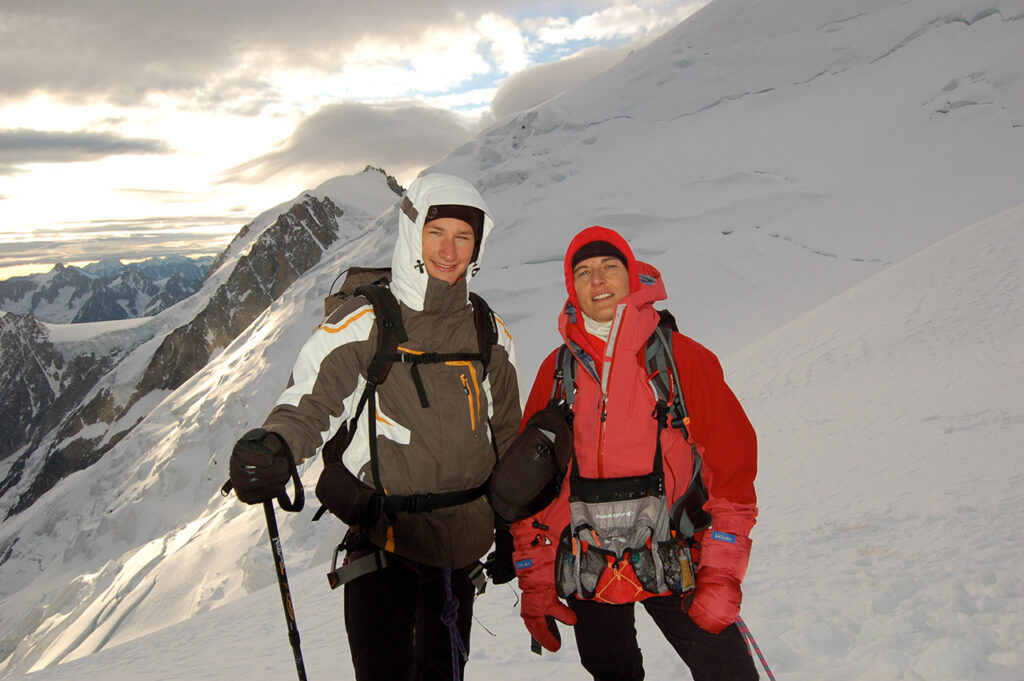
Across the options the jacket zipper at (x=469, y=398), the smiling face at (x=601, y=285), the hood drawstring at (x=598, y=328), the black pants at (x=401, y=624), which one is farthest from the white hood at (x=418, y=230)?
the black pants at (x=401, y=624)

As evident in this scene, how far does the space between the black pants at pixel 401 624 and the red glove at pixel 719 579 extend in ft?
3.81

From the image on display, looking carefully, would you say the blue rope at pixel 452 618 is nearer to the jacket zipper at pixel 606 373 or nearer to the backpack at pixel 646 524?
the backpack at pixel 646 524

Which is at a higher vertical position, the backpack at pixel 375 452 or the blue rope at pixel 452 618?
the backpack at pixel 375 452

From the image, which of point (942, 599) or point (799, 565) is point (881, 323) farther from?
point (942, 599)

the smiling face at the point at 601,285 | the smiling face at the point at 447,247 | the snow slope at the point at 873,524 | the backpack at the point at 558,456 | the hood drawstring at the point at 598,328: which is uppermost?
the smiling face at the point at 447,247

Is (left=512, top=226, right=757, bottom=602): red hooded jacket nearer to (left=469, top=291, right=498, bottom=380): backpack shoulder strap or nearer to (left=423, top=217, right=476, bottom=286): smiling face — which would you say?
(left=469, top=291, right=498, bottom=380): backpack shoulder strap

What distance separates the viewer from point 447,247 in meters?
2.74

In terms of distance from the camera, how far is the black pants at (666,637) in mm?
2320

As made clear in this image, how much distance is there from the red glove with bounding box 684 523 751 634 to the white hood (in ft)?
5.40

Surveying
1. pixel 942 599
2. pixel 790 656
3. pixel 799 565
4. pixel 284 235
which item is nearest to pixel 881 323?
pixel 799 565

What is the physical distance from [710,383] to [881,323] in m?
8.34

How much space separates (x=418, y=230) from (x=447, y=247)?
0.59 feet

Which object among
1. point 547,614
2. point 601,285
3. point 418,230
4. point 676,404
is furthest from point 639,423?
point 418,230

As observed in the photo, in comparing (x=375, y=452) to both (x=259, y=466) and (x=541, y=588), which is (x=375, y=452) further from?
(x=541, y=588)
